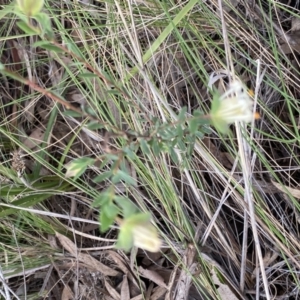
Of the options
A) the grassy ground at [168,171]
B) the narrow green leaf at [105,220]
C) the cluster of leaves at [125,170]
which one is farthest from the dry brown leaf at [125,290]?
the narrow green leaf at [105,220]

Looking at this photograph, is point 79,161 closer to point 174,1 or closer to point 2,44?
point 174,1

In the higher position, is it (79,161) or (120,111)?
(79,161)

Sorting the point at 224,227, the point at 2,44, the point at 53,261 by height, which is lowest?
the point at 53,261

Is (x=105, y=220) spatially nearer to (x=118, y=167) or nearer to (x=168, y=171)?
(x=118, y=167)

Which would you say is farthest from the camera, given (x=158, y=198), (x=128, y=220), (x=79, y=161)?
(x=158, y=198)

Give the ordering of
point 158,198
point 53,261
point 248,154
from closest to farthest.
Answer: point 248,154, point 158,198, point 53,261

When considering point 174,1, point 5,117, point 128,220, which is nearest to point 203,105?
point 174,1

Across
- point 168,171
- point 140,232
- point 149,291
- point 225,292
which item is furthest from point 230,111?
point 149,291
